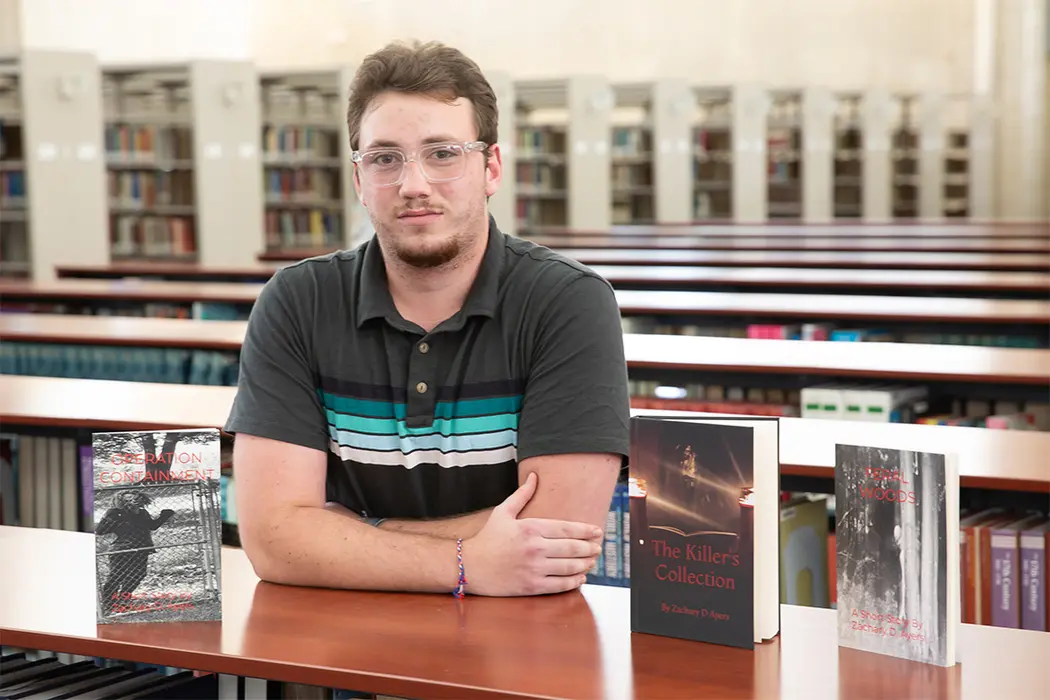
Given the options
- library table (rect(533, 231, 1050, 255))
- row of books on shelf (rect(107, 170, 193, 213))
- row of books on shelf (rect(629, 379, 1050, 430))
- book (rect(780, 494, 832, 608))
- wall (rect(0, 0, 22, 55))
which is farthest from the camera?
wall (rect(0, 0, 22, 55))

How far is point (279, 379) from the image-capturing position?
1779mm

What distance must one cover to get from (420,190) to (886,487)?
2.43 ft

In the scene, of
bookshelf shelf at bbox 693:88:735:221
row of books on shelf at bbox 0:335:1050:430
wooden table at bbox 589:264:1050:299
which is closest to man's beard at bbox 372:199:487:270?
row of books on shelf at bbox 0:335:1050:430

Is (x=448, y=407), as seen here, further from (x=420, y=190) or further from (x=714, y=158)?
(x=714, y=158)

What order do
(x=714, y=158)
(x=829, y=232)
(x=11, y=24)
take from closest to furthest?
(x=829, y=232), (x=11, y=24), (x=714, y=158)

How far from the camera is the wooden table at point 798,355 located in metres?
3.09

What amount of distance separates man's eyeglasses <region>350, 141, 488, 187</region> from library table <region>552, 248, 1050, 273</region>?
4858 millimetres

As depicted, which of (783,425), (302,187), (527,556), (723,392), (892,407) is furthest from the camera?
(302,187)

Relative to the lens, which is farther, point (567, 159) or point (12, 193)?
point (567, 159)

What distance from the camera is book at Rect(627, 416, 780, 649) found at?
135 centimetres

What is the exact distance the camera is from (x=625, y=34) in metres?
15.9

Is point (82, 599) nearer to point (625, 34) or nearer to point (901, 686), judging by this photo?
point (901, 686)

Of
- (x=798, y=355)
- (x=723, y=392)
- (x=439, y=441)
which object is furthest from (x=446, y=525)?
(x=723, y=392)

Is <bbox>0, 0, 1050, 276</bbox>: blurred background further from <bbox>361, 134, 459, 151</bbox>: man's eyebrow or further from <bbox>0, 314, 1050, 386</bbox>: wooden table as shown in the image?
<bbox>361, 134, 459, 151</bbox>: man's eyebrow
